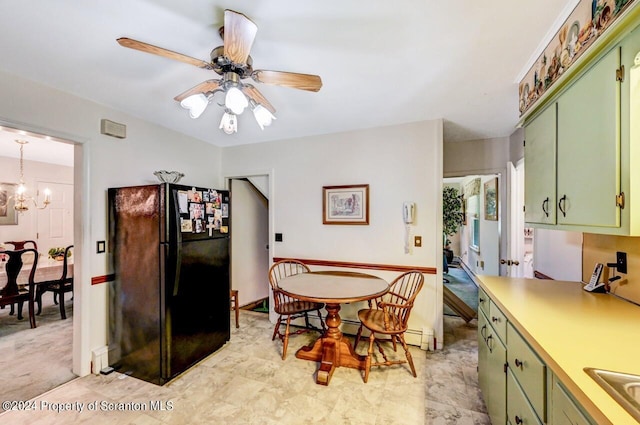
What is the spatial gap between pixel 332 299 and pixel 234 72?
174 centimetres

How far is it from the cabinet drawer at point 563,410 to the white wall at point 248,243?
3.79m

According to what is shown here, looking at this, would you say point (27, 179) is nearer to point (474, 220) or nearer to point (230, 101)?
point (230, 101)

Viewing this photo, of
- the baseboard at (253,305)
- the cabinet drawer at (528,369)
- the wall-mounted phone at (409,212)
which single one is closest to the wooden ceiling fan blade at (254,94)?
the wall-mounted phone at (409,212)

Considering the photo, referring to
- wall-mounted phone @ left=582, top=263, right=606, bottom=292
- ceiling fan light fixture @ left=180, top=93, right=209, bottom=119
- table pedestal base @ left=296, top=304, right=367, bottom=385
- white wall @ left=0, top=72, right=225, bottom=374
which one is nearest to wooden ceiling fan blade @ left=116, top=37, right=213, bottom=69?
ceiling fan light fixture @ left=180, top=93, right=209, bottom=119

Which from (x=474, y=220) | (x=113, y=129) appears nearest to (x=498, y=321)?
(x=113, y=129)

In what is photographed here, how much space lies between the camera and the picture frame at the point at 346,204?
307 cm

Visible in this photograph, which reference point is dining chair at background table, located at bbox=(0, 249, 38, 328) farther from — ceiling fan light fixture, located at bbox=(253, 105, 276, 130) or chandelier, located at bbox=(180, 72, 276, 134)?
ceiling fan light fixture, located at bbox=(253, 105, 276, 130)

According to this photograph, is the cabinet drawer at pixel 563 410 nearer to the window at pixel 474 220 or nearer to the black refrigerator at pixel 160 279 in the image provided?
the black refrigerator at pixel 160 279

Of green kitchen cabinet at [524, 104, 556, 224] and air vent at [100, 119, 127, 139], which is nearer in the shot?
green kitchen cabinet at [524, 104, 556, 224]

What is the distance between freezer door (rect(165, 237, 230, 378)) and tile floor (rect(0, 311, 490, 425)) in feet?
0.57

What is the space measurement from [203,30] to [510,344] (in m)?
2.30

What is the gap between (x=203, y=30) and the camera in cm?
144

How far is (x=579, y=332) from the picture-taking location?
44.0 inches

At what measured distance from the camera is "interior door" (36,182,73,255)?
4961 millimetres
